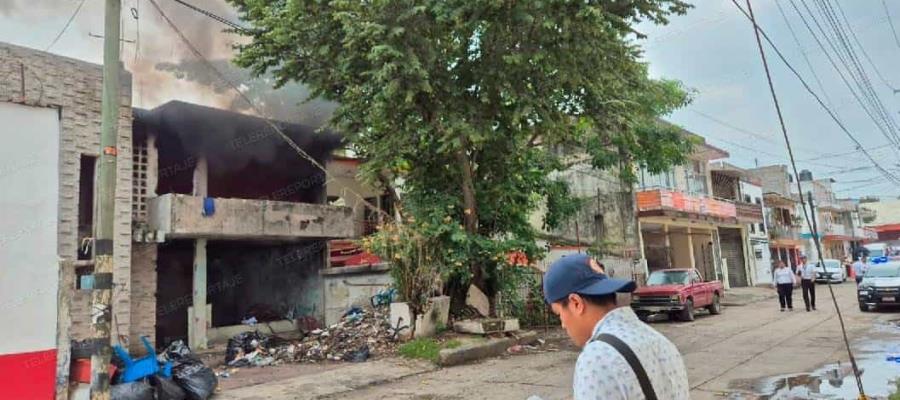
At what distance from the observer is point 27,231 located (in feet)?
25.4

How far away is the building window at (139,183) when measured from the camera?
14359 mm

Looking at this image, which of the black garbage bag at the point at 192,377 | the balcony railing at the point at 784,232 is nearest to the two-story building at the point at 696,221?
the balcony railing at the point at 784,232

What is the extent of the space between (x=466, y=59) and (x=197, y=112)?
23.4 ft

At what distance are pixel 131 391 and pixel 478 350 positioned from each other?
5.80 meters

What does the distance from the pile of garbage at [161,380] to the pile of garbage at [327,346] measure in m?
3.17

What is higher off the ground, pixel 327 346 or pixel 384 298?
pixel 384 298

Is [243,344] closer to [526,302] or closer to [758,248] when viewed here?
[526,302]

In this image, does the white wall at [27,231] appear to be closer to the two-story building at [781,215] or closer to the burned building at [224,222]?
the burned building at [224,222]

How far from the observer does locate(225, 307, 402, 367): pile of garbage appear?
11.8 meters

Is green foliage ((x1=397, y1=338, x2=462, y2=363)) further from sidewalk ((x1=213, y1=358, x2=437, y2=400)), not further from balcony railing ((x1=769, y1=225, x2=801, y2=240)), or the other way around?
balcony railing ((x1=769, y1=225, x2=801, y2=240))

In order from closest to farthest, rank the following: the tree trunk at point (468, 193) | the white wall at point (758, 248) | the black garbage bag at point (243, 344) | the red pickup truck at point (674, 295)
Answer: the black garbage bag at point (243, 344)
the tree trunk at point (468, 193)
the red pickup truck at point (674, 295)
the white wall at point (758, 248)

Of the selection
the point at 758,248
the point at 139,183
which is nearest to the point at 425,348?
the point at 139,183

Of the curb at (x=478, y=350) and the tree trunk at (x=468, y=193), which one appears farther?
the tree trunk at (x=468, y=193)

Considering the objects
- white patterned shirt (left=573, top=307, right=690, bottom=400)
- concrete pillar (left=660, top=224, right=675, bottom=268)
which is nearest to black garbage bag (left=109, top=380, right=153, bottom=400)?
white patterned shirt (left=573, top=307, right=690, bottom=400)
